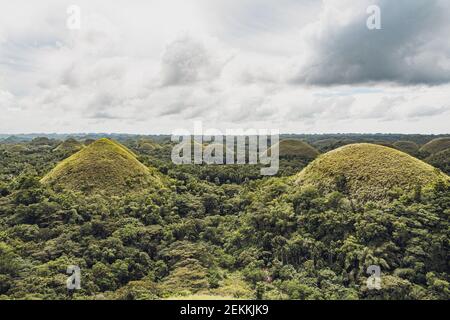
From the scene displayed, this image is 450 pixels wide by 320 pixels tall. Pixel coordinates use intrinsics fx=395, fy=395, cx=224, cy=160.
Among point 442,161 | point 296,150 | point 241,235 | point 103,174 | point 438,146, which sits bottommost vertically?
point 241,235

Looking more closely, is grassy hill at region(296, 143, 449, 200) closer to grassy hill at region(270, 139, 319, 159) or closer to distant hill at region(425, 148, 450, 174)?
distant hill at region(425, 148, 450, 174)

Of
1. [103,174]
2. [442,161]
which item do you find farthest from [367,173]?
[442,161]

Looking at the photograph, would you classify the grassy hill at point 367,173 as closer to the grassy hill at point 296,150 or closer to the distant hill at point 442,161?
the distant hill at point 442,161

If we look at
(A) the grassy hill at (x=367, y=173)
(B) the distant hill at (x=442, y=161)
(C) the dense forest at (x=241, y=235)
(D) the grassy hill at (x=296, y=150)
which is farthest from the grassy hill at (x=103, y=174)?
(B) the distant hill at (x=442, y=161)

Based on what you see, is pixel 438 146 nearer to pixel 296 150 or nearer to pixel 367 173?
pixel 296 150

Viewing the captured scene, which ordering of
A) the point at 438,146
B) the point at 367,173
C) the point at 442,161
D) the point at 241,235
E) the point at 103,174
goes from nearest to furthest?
the point at 241,235 < the point at 367,173 < the point at 103,174 < the point at 442,161 < the point at 438,146

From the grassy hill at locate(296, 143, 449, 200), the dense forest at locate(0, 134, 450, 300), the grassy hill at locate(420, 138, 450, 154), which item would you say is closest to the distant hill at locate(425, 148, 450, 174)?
the grassy hill at locate(296, 143, 449, 200)
